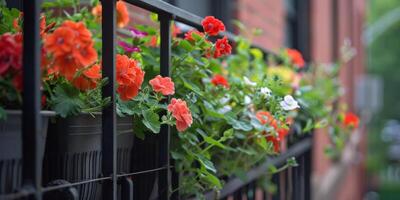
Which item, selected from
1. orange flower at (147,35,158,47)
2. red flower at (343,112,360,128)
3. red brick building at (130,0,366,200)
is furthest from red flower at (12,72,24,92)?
red flower at (343,112,360,128)

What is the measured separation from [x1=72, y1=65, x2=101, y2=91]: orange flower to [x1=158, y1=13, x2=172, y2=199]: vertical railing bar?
1.18 feet

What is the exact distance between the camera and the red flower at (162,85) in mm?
1663

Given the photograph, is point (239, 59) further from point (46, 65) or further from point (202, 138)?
point (46, 65)

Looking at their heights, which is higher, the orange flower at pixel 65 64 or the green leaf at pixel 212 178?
the orange flower at pixel 65 64

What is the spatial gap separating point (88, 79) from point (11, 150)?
0.81 feet

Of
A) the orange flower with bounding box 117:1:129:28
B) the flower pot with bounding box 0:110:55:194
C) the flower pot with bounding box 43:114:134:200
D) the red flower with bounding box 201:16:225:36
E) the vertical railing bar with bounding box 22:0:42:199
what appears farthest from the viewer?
the orange flower with bounding box 117:1:129:28

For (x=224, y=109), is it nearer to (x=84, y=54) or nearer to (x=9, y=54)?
(x=84, y=54)

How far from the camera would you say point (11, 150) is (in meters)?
1.37

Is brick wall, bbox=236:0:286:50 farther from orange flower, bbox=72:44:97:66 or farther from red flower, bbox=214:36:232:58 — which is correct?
orange flower, bbox=72:44:97:66

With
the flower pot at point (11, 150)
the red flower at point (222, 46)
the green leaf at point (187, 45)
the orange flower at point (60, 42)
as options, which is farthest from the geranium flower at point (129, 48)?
the orange flower at point (60, 42)

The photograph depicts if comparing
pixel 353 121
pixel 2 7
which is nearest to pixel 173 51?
pixel 2 7

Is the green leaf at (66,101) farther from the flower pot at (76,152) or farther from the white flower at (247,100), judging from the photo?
the white flower at (247,100)

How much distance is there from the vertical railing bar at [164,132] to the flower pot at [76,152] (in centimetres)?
18

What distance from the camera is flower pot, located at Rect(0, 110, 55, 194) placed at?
4.24 ft
